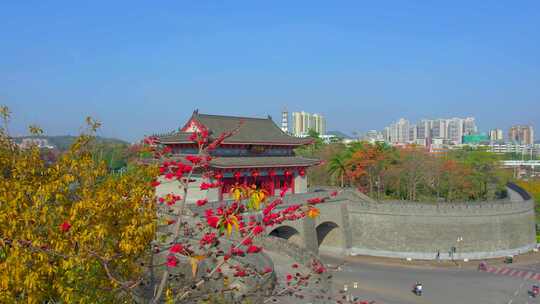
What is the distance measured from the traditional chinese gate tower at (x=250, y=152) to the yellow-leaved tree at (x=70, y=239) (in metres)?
19.4

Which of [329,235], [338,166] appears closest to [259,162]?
[329,235]

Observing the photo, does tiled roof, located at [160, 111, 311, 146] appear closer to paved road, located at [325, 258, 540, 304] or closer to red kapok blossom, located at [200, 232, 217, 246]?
paved road, located at [325, 258, 540, 304]

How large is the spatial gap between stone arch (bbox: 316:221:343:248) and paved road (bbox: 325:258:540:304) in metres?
2.71

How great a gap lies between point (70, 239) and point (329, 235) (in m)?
28.9

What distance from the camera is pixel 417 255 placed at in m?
33.3

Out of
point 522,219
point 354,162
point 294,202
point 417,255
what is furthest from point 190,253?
point 354,162

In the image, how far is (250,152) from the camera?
31484 mm

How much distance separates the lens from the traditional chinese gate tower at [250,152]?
29062mm

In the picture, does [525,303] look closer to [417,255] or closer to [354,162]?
[417,255]

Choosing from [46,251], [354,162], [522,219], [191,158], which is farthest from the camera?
[354,162]

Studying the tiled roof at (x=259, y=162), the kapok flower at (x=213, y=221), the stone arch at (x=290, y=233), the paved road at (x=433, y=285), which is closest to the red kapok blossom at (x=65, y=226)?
the kapok flower at (x=213, y=221)

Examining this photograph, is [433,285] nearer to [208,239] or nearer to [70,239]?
[208,239]

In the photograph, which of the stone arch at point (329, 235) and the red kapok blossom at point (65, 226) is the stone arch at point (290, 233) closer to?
the stone arch at point (329, 235)

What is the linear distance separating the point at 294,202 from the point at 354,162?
21605mm
